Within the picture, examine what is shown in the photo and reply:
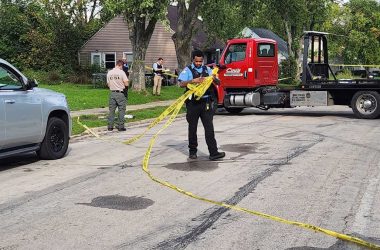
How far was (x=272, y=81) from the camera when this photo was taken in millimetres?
19125

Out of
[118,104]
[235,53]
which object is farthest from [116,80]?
[235,53]

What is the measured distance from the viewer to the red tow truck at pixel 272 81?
17.4 m

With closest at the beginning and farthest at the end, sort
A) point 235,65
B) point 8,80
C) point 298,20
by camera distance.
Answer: point 8,80, point 235,65, point 298,20

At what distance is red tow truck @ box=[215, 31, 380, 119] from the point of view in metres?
17.4

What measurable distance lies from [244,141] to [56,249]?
735 cm

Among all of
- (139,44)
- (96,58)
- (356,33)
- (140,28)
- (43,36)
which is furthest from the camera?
(356,33)

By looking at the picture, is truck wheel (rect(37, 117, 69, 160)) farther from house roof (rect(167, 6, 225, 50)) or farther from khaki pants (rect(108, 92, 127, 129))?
house roof (rect(167, 6, 225, 50))

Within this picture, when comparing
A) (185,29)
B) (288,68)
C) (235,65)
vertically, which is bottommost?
(235,65)

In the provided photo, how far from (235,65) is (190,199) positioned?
486 inches

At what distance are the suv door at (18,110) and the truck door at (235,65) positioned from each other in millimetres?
10222

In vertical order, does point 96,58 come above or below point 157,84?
above

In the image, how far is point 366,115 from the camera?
16.6 metres

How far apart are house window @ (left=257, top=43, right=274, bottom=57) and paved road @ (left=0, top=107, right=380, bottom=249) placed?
A: 23.4ft

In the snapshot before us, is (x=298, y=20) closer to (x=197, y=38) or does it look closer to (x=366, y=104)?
(x=197, y=38)
